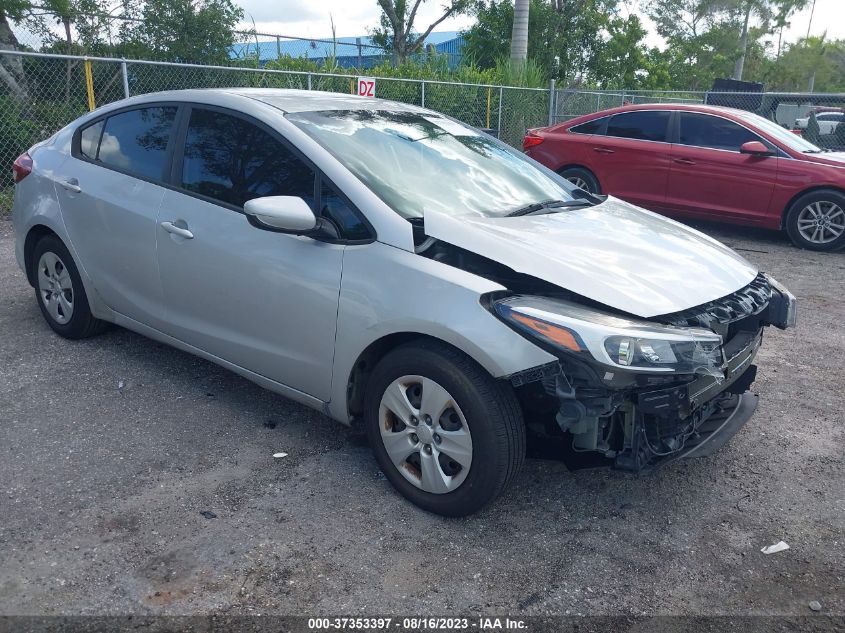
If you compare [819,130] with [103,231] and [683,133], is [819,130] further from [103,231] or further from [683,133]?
[103,231]

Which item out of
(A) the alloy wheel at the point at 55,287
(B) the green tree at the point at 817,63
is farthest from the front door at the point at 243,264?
(B) the green tree at the point at 817,63

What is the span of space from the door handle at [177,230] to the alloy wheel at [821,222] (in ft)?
24.7

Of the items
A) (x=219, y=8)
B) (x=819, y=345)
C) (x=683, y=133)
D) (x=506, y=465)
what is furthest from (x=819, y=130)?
(x=506, y=465)

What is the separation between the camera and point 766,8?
192 ft

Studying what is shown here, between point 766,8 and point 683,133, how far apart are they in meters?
58.8

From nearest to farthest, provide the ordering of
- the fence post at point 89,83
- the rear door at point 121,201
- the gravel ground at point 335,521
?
1. the gravel ground at point 335,521
2. the rear door at point 121,201
3. the fence post at point 89,83

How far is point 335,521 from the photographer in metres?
3.09

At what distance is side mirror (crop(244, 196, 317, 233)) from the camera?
125 inches

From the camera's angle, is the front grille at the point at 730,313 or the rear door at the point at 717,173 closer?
the front grille at the point at 730,313

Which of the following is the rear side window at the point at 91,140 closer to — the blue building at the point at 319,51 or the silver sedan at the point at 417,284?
the silver sedan at the point at 417,284

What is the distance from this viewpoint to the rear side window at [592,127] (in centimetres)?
1007

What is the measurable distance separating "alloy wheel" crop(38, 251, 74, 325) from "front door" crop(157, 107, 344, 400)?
3.68ft

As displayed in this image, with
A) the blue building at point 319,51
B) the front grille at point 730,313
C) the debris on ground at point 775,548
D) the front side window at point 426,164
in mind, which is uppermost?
the blue building at point 319,51

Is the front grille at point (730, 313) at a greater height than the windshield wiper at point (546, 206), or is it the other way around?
the windshield wiper at point (546, 206)
